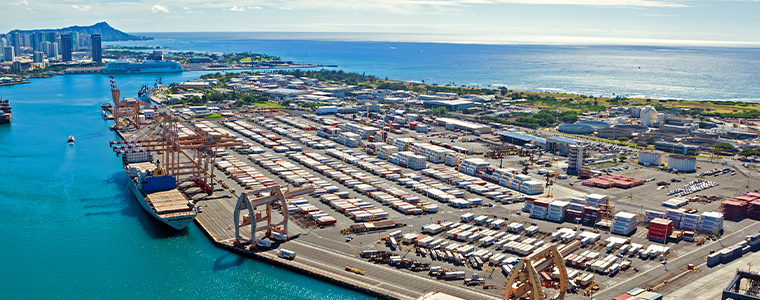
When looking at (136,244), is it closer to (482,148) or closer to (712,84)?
(482,148)

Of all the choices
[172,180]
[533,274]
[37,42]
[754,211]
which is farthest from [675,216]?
[37,42]

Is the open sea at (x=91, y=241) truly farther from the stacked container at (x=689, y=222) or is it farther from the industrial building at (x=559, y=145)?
the industrial building at (x=559, y=145)

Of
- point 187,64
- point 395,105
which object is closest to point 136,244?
point 395,105

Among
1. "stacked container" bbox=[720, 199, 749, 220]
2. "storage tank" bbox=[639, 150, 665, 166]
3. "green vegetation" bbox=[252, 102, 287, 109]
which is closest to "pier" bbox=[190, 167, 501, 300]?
"stacked container" bbox=[720, 199, 749, 220]

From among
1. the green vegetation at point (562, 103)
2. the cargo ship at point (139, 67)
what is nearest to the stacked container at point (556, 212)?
the green vegetation at point (562, 103)

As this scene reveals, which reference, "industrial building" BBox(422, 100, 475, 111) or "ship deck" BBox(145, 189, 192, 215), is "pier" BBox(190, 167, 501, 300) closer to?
"ship deck" BBox(145, 189, 192, 215)
